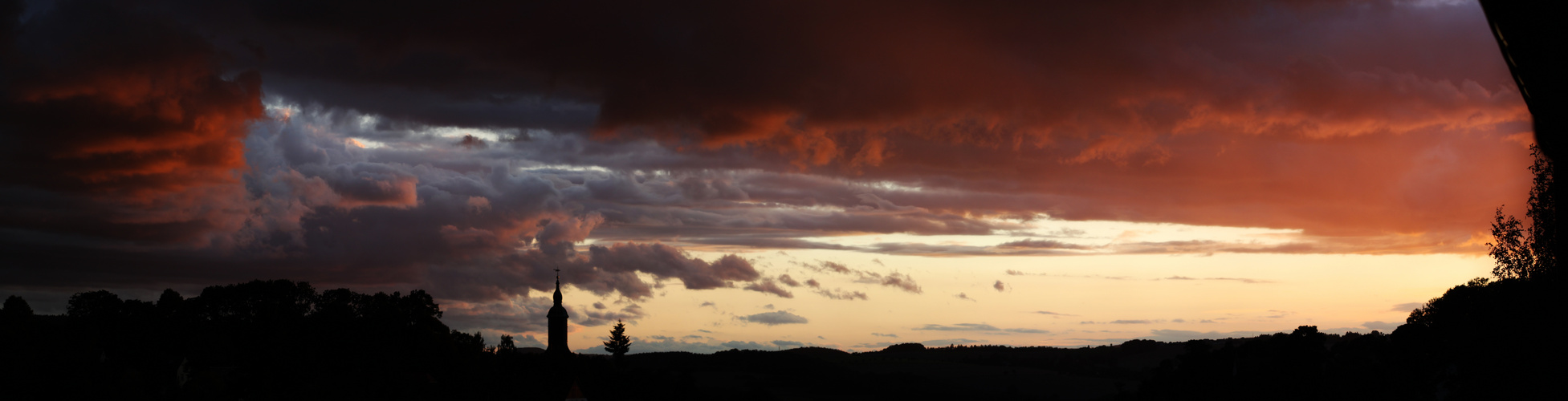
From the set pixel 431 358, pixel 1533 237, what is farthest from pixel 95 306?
pixel 1533 237

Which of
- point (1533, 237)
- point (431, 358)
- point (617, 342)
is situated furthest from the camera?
point (617, 342)

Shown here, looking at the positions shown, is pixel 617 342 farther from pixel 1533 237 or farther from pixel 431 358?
pixel 1533 237

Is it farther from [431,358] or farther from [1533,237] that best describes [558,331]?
[1533,237]

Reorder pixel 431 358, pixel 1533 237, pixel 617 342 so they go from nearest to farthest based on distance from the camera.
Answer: pixel 1533 237 → pixel 431 358 → pixel 617 342

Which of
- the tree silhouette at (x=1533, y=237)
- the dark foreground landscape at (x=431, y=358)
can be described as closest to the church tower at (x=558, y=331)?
the dark foreground landscape at (x=431, y=358)

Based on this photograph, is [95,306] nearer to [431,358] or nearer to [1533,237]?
[431,358]

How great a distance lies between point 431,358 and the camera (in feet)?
342

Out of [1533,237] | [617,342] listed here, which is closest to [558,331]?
[617,342]

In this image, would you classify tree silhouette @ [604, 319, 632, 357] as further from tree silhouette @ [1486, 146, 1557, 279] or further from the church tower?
tree silhouette @ [1486, 146, 1557, 279]

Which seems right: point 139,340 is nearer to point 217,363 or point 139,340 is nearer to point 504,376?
point 217,363

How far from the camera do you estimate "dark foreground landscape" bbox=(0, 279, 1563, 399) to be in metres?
40.0

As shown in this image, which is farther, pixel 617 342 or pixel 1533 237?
pixel 617 342

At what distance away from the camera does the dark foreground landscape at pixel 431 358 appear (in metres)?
40.0

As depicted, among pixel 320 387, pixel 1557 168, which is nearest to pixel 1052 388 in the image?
pixel 320 387
